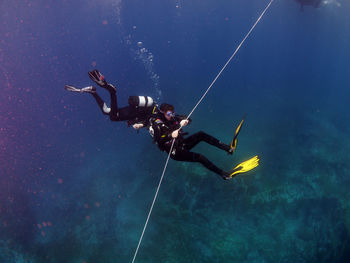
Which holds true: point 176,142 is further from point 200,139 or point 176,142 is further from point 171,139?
point 200,139

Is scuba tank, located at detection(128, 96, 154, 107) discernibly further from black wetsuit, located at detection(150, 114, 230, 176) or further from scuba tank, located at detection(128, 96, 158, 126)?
black wetsuit, located at detection(150, 114, 230, 176)

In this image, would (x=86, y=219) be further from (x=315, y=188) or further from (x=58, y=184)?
(x=315, y=188)

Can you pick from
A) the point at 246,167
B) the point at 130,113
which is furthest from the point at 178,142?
the point at 130,113

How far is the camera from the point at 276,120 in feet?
58.2

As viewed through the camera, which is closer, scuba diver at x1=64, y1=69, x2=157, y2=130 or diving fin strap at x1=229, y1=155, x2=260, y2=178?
diving fin strap at x1=229, y1=155, x2=260, y2=178

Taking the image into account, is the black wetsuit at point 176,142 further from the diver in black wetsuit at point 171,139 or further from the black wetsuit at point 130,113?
the black wetsuit at point 130,113

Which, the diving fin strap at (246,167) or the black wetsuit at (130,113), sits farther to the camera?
the black wetsuit at (130,113)

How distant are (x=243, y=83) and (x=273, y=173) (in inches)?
807

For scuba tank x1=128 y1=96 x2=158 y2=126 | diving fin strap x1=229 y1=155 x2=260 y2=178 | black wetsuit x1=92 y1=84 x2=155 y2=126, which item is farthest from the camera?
black wetsuit x1=92 y1=84 x2=155 y2=126

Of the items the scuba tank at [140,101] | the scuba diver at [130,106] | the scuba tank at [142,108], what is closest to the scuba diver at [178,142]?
the scuba tank at [142,108]

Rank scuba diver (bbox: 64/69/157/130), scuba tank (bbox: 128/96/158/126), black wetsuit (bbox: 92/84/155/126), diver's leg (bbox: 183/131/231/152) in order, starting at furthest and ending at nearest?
black wetsuit (bbox: 92/84/155/126)
scuba tank (bbox: 128/96/158/126)
scuba diver (bbox: 64/69/157/130)
diver's leg (bbox: 183/131/231/152)

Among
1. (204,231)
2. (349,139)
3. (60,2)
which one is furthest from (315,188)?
(60,2)

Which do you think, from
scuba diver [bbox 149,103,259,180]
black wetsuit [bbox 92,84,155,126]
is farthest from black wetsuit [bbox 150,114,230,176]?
black wetsuit [bbox 92,84,155,126]

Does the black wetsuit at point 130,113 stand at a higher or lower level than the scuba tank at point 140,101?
lower
